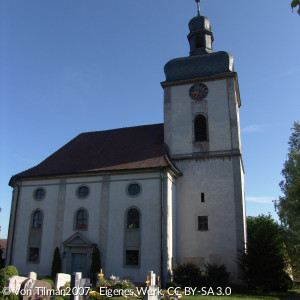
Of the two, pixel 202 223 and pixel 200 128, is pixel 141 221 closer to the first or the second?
pixel 202 223

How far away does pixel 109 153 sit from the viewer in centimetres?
2477

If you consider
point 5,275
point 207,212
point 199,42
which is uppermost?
point 199,42

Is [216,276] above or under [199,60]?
under

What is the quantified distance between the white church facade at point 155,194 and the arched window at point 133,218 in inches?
2.5

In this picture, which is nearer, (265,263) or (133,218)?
(265,263)

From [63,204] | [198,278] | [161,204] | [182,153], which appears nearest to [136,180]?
[161,204]

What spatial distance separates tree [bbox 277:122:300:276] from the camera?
71.2 ft

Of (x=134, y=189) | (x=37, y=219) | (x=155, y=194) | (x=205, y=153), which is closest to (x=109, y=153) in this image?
(x=134, y=189)

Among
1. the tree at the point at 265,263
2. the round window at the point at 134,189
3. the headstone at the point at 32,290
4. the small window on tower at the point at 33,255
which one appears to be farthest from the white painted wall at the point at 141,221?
the headstone at the point at 32,290

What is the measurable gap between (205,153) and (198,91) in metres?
4.96

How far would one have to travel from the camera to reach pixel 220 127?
23.6 m

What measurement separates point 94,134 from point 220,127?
1112 centimetres

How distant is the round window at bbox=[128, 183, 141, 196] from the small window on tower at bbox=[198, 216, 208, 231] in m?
4.52

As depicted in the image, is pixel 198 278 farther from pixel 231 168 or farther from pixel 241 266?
pixel 231 168
